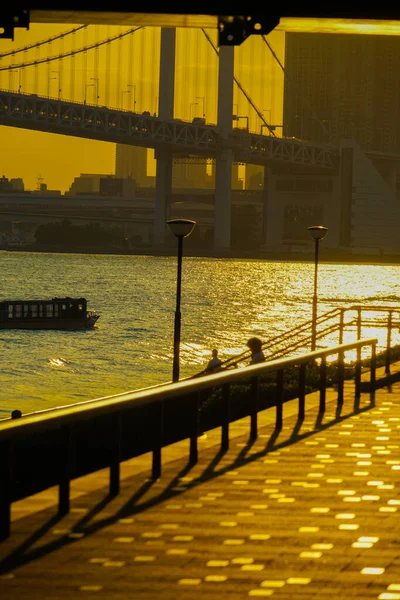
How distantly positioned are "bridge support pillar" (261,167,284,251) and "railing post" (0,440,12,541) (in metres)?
153

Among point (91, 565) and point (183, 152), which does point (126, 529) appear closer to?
point (91, 565)

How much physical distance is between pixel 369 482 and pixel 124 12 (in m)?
2.95

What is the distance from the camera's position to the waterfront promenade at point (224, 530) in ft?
17.2

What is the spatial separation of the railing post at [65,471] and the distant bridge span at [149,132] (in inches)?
3997

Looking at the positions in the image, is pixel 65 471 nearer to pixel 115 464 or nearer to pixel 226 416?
pixel 115 464

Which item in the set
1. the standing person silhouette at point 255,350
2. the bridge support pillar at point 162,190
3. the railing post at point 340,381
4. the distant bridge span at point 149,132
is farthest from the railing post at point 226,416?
the bridge support pillar at point 162,190

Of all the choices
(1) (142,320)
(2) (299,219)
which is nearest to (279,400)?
(1) (142,320)

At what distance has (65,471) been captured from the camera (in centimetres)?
654

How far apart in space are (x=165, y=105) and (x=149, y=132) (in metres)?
9.02

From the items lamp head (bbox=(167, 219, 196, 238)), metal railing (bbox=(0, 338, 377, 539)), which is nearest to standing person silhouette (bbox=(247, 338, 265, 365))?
metal railing (bbox=(0, 338, 377, 539))

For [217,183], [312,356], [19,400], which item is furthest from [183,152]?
[312,356]

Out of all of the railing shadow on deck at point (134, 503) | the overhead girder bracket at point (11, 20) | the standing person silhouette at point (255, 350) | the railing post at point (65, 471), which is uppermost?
the overhead girder bracket at point (11, 20)

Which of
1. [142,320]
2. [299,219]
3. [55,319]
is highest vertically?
[299,219]

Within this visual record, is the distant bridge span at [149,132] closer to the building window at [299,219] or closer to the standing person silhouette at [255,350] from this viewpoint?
the building window at [299,219]
